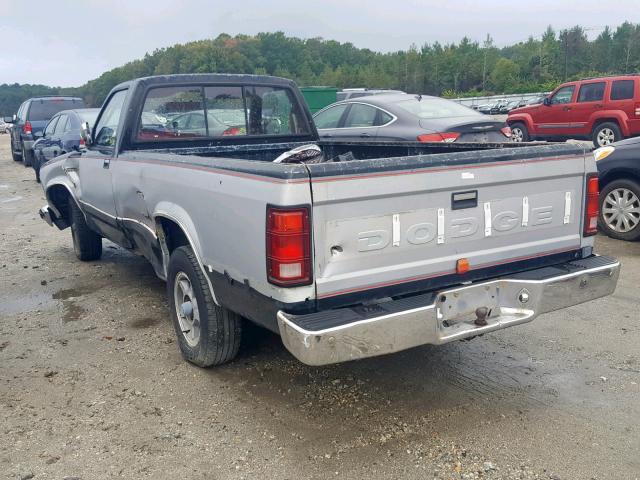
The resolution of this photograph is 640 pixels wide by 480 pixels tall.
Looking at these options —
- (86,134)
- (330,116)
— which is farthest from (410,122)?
(86,134)

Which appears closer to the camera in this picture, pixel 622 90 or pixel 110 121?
pixel 110 121

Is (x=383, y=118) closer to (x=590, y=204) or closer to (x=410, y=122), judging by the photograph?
(x=410, y=122)

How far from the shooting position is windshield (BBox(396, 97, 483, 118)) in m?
9.28

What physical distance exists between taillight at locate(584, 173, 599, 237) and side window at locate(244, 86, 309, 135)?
2698 mm

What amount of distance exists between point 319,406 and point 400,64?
120 m

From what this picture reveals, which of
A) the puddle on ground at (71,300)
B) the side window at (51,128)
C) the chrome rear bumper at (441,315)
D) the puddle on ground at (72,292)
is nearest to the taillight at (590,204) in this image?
the chrome rear bumper at (441,315)

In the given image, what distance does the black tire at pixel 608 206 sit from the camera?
704cm

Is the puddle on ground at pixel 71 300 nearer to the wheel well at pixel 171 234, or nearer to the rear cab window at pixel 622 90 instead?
the wheel well at pixel 171 234

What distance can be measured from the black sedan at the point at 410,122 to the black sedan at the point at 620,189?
1906 mm

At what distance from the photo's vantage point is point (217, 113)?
527 centimetres

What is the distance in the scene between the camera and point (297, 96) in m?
5.72

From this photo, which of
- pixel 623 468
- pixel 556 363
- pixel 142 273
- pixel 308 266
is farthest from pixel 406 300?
pixel 142 273

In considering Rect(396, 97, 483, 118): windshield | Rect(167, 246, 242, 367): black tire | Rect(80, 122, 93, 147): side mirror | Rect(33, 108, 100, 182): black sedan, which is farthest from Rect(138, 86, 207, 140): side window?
Rect(33, 108, 100, 182): black sedan

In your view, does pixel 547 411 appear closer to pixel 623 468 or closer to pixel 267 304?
pixel 623 468
